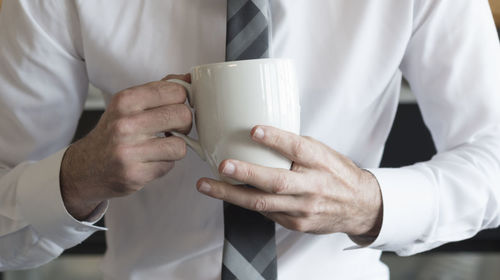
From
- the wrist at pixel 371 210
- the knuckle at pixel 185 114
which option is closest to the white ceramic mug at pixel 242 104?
the knuckle at pixel 185 114

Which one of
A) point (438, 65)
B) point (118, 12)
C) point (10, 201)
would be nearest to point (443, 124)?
point (438, 65)

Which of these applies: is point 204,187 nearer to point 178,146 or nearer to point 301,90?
point 178,146

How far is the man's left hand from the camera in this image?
0.48m

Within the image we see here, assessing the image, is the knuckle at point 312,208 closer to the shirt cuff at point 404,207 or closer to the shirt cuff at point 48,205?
the shirt cuff at point 404,207

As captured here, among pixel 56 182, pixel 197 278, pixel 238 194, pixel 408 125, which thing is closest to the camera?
pixel 238 194

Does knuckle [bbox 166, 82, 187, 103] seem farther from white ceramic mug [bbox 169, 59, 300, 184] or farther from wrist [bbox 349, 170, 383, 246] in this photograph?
wrist [bbox 349, 170, 383, 246]

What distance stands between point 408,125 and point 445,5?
581 mm

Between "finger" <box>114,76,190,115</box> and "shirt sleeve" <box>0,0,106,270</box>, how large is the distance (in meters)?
0.20

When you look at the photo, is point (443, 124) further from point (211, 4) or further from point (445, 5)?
point (211, 4)

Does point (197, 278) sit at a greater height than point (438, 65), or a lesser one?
lesser

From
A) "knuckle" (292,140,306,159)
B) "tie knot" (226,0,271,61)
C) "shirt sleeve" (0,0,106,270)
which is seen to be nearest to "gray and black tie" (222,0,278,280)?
"tie knot" (226,0,271,61)

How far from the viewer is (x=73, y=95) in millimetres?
801

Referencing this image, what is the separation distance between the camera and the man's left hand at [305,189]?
48 centimetres

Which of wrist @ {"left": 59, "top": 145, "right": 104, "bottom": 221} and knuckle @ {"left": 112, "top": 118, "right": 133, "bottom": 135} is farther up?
knuckle @ {"left": 112, "top": 118, "right": 133, "bottom": 135}
